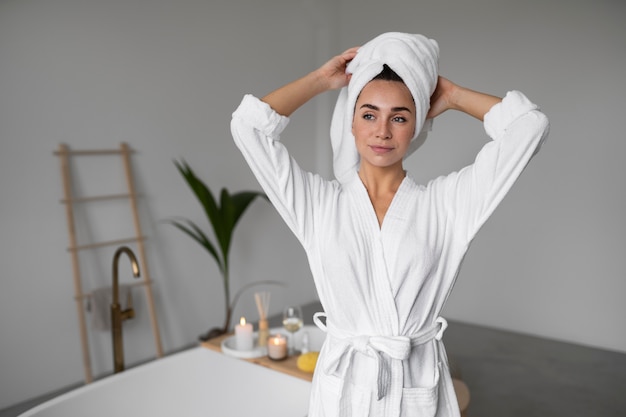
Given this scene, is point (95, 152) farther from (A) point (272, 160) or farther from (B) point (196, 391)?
(A) point (272, 160)

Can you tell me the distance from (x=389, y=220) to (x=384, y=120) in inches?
8.7

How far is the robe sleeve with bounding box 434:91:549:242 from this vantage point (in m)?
1.14

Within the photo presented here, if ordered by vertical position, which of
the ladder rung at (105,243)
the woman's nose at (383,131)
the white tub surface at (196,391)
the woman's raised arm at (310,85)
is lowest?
the white tub surface at (196,391)

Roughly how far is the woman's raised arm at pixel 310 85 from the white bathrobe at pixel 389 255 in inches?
2.0

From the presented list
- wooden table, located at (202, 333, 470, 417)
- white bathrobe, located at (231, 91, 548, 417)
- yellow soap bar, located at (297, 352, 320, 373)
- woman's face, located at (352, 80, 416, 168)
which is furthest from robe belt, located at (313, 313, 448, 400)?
yellow soap bar, located at (297, 352, 320, 373)

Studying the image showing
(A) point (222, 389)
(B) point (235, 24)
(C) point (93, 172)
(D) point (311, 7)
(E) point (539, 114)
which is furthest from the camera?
(D) point (311, 7)

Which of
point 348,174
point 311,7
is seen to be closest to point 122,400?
point 348,174

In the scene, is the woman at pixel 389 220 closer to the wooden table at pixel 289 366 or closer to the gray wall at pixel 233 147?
the wooden table at pixel 289 366

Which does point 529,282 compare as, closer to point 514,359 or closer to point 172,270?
point 514,359

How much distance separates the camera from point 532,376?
353 centimetres

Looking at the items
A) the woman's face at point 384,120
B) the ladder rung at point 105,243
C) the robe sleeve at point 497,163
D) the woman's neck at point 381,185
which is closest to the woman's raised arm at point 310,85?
the woman's face at point 384,120

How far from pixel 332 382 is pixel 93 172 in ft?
8.90

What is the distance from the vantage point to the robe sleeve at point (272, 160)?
121 cm

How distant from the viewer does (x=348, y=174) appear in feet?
4.50
